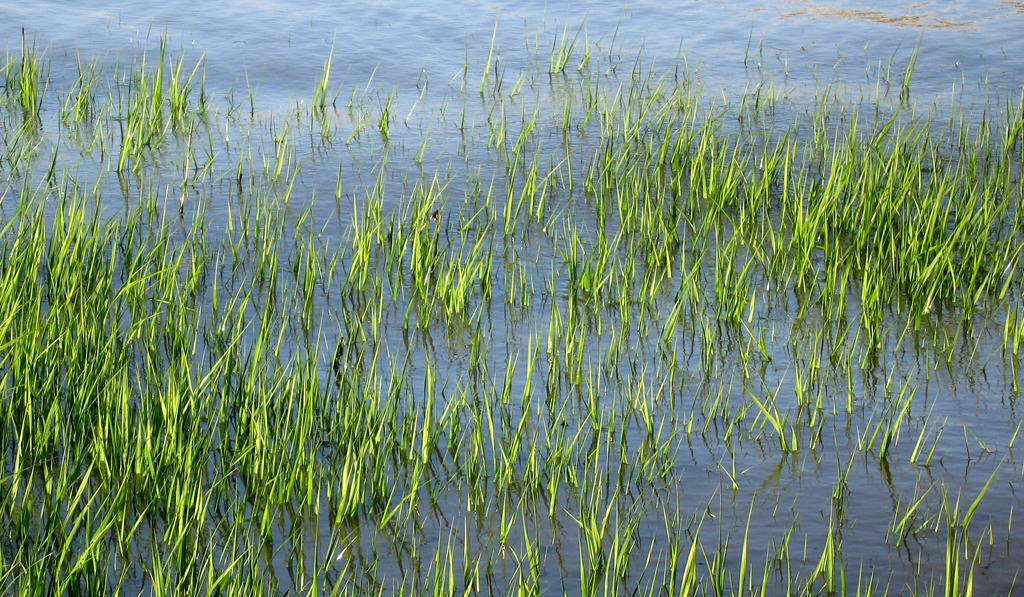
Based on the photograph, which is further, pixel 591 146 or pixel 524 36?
pixel 524 36

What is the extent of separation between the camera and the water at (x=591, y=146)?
8.20ft

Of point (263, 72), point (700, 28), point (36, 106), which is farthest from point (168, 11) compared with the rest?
point (700, 28)

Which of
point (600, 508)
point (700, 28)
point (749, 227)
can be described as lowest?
point (600, 508)

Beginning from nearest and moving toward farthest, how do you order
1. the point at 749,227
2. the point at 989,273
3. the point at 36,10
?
the point at 989,273 → the point at 749,227 → the point at 36,10

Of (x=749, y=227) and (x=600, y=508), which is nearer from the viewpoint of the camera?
(x=600, y=508)

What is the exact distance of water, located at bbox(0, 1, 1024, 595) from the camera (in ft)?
8.20

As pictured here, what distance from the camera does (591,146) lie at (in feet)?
18.8

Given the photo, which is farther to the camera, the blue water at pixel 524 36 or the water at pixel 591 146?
the blue water at pixel 524 36

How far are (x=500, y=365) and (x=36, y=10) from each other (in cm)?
653

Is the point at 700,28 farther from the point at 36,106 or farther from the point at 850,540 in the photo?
the point at 850,540

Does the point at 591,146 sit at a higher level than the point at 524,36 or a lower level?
lower

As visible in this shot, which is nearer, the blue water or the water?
the water

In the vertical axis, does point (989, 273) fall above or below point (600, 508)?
above

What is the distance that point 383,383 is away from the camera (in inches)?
125
